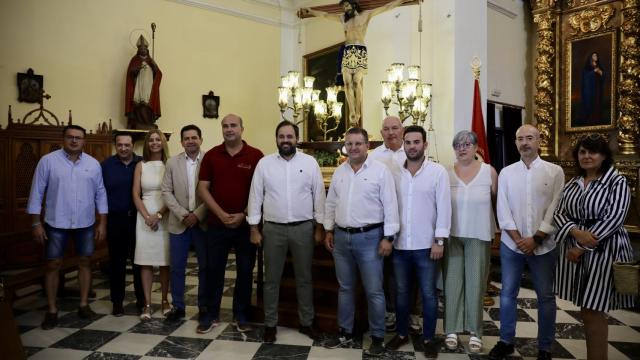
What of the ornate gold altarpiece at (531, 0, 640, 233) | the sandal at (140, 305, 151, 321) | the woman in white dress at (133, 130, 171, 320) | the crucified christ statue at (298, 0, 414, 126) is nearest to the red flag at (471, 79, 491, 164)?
the crucified christ statue at (298, 0, 414, 126)

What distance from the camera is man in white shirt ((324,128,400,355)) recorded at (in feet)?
9.73

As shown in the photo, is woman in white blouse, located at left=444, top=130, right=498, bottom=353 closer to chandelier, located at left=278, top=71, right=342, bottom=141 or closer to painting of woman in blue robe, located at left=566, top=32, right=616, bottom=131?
chandelier, located at left=278, top=71, right=342, bottom=141

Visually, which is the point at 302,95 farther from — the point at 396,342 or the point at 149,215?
the point at 396,342

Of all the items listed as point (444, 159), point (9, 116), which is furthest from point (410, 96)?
point (9, 116)

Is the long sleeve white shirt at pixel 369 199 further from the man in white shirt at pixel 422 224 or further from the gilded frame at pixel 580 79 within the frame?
the gilded frame at pixel 580 79

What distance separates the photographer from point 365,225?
2975 millimetres

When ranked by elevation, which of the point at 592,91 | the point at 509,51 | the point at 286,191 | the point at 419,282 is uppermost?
the point at 509,51

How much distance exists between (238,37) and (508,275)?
645 cm

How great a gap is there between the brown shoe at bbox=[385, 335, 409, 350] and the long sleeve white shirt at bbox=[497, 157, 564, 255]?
948 millimetres

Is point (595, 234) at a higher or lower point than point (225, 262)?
higher

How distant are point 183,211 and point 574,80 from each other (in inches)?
281

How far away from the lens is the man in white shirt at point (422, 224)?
9.55ft

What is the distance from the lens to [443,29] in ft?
21.1

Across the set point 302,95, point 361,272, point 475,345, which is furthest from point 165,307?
point 302,95
